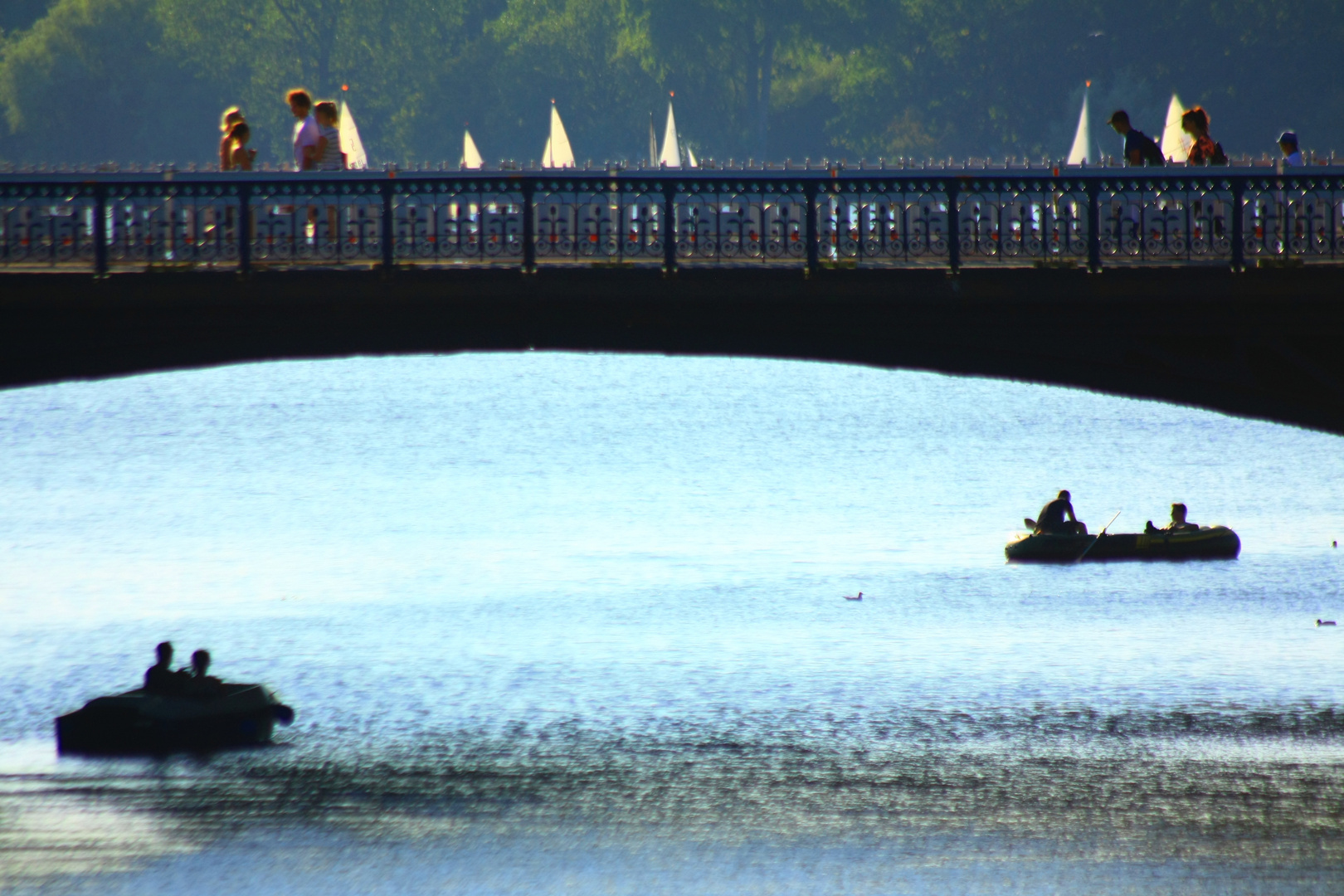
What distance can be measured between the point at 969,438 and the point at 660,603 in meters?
23.5

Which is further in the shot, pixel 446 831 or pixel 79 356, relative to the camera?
pixel 446 831

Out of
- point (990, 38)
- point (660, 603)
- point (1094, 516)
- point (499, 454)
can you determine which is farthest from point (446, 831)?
point (990, 38)

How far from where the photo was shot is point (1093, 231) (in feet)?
48.2

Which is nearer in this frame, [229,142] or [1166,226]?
[1166,226]

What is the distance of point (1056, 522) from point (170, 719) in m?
24.9

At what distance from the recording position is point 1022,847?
22.1 meters

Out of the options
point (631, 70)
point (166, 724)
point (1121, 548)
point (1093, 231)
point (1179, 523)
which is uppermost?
point (631, 70)

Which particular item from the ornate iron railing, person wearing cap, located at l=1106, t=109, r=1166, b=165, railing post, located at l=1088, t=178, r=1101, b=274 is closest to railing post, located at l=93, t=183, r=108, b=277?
the ornate iron railing

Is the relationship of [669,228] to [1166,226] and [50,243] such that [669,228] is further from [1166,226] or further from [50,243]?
[50,243]

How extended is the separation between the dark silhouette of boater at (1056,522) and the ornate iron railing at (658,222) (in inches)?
1210

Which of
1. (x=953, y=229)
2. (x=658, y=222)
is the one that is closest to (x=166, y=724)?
(x=658, y=222)

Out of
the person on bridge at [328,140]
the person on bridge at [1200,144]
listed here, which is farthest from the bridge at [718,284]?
the person on bridge at [1200,144]

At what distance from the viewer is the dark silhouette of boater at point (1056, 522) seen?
45.5 metres

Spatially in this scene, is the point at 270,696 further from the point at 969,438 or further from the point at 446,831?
the point at 969,438
